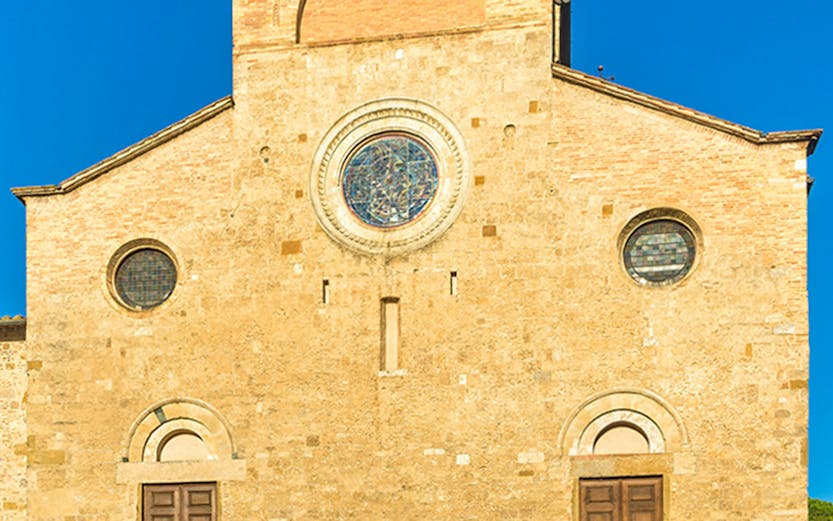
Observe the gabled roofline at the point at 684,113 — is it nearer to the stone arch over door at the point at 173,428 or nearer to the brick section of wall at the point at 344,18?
the brick section of wall at the point at 344,18

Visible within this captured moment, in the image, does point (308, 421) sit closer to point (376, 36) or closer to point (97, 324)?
point (97, 324)

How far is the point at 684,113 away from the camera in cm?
1875

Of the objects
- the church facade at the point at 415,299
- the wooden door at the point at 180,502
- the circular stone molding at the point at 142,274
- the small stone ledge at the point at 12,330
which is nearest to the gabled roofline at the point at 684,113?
the church facade at the point at 415,299

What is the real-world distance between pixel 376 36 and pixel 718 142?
231 inches

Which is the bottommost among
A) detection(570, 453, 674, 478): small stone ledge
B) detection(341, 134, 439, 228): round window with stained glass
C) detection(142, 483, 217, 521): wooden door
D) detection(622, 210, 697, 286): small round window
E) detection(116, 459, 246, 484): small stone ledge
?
detection(142, 483, 217, 521): wooden door

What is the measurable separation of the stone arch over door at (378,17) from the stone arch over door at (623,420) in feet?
21.4

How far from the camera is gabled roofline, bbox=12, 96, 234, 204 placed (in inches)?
824

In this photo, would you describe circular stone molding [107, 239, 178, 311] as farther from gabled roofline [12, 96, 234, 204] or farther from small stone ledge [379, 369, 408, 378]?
small stone ledge [379, 369, 408, 378]

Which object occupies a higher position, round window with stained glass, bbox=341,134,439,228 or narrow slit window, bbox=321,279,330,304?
round window with stained glass, bbox=341,134,439,228

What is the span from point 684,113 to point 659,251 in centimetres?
213

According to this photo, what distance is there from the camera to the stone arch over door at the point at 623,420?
1816cm

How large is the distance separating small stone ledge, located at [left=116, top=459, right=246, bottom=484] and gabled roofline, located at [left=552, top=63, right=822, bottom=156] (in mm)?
8072

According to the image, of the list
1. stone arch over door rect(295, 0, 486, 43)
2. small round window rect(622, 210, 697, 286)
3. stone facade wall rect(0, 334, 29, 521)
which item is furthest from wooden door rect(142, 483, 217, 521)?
stone arch over door rect(295, 0, 486, 43)

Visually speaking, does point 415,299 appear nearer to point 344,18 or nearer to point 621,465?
point 621,465
